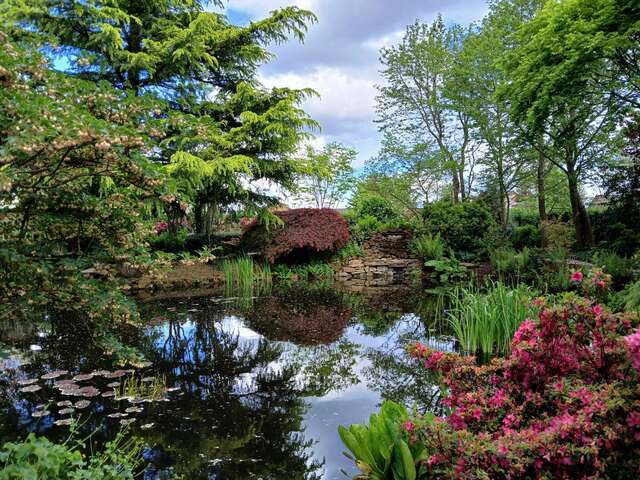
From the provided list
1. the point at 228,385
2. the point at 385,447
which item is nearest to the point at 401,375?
the point at 228,385

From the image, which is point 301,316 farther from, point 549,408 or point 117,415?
point 549,408

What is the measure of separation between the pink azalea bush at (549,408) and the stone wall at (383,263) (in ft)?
26.6

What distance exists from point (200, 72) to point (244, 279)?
576 cm

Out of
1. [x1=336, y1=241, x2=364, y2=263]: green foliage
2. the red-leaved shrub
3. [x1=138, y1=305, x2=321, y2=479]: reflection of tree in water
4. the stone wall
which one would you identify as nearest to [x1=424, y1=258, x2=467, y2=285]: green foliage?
the stone wall

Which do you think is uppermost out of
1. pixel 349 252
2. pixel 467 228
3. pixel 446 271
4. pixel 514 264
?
pixel 467 228

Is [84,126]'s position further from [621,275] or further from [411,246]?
[411,246]

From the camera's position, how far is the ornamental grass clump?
1.42 metres

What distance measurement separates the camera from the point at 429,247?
10438 mm

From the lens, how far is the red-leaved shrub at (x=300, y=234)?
10.3 metres

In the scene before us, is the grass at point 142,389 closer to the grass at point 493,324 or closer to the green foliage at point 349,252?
the grass at point 493,324

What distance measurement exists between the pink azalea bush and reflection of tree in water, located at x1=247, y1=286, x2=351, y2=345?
3075 mm

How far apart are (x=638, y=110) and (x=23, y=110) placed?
420 inches

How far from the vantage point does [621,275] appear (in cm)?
705

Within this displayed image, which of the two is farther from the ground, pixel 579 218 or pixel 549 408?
pixel 579 218
